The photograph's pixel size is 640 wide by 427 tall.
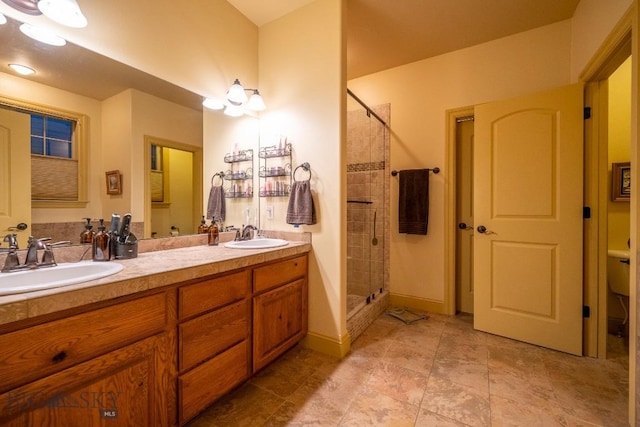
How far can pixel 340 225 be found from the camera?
1.94m

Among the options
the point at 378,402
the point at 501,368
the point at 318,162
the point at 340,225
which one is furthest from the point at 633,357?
the point at 318,162

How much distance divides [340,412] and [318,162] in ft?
5.15

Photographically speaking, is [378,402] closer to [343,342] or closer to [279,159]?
[343,342]

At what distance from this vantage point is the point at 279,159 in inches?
86.4

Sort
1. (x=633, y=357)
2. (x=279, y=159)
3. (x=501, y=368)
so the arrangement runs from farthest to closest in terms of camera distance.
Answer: (x=279, y=159)
(x=501, y=368)
(x=633, y=357)

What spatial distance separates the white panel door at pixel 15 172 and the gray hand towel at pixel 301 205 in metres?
1.38

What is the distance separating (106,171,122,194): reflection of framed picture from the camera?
1.45 meters

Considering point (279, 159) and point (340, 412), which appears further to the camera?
point (279, 159)

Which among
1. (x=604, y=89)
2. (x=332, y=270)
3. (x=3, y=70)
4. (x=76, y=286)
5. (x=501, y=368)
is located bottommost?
(x=501, y=368)

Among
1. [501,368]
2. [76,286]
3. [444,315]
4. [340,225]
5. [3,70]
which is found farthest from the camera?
[444,315]

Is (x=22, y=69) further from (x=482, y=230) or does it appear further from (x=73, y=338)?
(x=482, y=230)

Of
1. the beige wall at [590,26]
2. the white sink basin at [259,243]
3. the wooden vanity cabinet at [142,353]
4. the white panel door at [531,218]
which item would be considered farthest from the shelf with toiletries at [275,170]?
the beige wall at [590,26]

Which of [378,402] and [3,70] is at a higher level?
[3,70]

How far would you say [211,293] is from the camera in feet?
4.29
